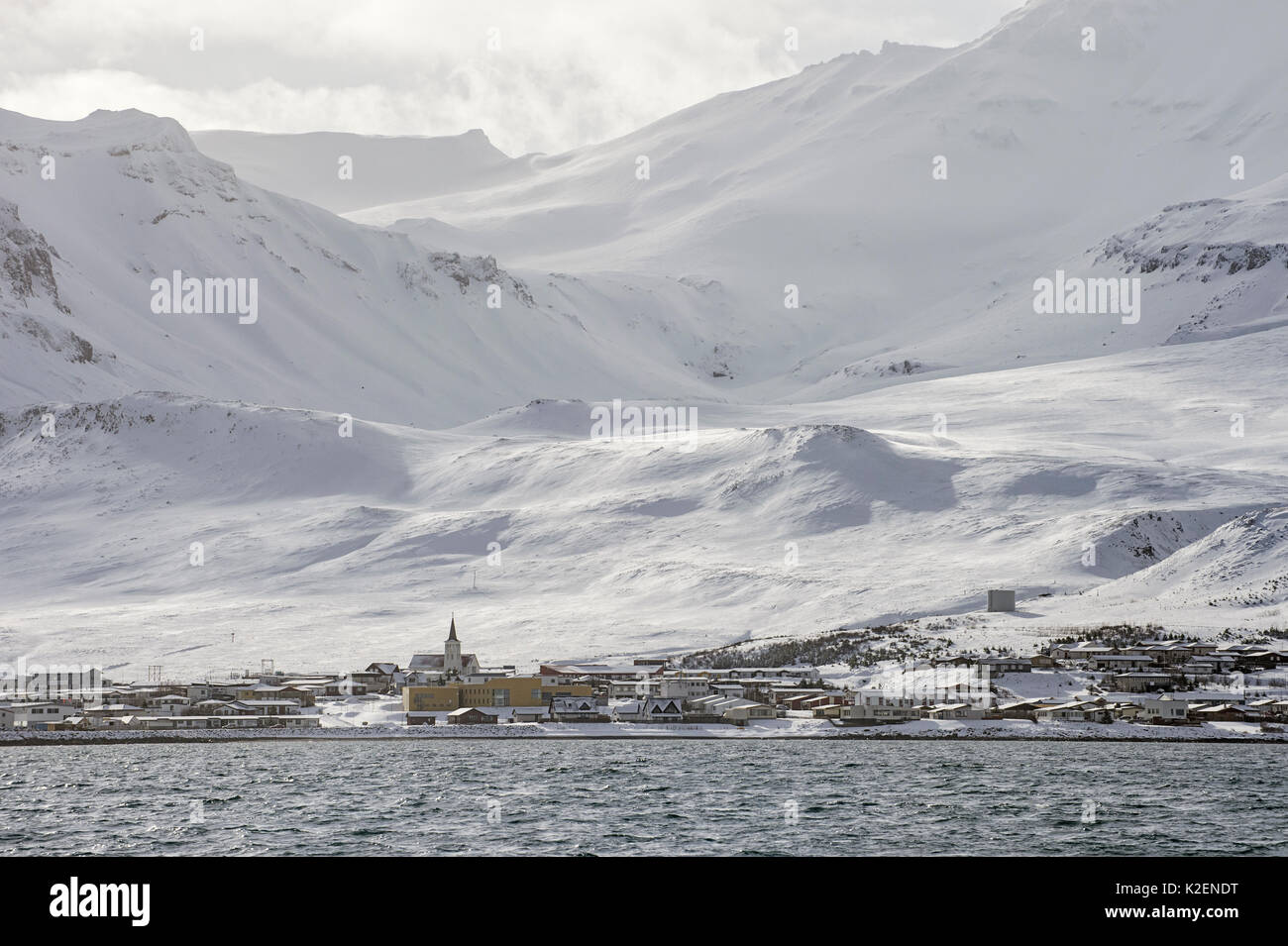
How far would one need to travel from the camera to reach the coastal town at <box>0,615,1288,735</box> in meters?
110

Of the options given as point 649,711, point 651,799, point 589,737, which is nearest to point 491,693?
point 649,711

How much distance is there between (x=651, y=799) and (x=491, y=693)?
60537mm

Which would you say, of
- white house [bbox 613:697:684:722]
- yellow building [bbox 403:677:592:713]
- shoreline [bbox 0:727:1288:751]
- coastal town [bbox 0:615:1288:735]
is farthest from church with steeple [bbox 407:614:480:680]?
shoreline [bbox 0:727:1288:751]

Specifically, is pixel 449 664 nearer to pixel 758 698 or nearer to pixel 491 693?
pixel 491 693

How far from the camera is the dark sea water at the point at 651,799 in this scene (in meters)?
48.9

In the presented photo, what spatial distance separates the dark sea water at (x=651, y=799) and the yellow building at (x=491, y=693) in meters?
20.4

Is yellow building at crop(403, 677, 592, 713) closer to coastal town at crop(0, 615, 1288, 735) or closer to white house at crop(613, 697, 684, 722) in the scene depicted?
coastal town at crop(0, 615, 1288, 735)

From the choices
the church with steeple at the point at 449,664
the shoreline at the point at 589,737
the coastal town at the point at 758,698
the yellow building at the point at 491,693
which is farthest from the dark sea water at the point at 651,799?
the church with steeple at the point at 449,664

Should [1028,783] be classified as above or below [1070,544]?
below

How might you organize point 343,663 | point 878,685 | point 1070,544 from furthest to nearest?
point 1070,544 < point 343,663 < point 878,685

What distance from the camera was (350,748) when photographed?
97438mm

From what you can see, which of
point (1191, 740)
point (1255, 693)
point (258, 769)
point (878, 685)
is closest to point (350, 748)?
point (258, 769)
